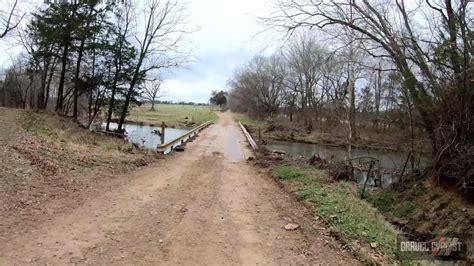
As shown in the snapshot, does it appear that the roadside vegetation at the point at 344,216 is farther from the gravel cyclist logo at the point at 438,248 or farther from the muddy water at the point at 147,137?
the muddy water at the point at 147,137

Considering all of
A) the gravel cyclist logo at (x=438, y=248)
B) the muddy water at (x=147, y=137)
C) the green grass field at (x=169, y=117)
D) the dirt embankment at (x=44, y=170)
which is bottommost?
the gravel cyclist logo at (x=438, y=248)

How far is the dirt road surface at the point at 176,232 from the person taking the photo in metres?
5.12

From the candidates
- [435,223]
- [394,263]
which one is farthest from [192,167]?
[394,263]

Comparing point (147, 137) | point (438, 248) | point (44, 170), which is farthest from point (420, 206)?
point (147, 137)

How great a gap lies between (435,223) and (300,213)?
3.75m

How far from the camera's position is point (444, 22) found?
11.5 m

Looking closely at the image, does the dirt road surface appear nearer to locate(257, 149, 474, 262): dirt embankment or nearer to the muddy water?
locate(257, 149, 474, 262): dirt embankment

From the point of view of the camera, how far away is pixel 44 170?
9305 mm

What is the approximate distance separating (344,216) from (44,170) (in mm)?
6796

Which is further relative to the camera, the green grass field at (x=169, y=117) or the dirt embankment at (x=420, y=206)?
the green grass field at (x=169, y=117)

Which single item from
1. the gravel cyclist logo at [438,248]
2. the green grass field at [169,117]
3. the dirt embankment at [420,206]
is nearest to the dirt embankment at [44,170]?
the dirt embankment at [420,206]

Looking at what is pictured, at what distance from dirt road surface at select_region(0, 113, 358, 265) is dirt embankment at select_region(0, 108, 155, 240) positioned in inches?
18.0

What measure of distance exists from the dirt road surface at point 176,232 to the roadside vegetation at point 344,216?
0.31 metres

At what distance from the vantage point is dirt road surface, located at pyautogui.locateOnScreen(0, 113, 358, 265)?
512 centimetres
